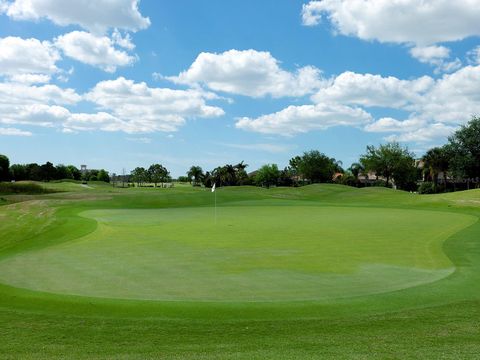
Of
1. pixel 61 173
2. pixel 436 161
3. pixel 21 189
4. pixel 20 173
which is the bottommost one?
pixel 21 189

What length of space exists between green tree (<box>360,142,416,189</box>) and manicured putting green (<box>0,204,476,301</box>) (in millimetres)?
89597

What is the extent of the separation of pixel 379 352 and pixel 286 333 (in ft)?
5.43

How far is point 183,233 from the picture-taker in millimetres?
21891

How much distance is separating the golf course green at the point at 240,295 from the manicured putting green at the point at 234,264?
0.16 feet

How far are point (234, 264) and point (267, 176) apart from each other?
12997 centimetres

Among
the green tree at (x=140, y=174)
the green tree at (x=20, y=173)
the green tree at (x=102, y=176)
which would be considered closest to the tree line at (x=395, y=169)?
the green tree at (x=140, y=174)

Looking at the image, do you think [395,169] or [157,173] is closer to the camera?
[395,169]

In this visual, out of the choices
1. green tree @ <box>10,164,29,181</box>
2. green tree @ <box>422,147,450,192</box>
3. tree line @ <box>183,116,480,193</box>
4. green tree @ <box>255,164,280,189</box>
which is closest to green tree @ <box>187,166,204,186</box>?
tree line @ <box>183,116,480,193</box>

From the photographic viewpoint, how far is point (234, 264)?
45.9 ft

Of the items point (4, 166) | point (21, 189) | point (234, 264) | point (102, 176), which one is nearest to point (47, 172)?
point (4, 166)

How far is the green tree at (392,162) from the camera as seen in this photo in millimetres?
108438

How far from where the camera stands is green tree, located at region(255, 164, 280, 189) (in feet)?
471

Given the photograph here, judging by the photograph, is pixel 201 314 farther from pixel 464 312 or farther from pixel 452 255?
pixel 452 255

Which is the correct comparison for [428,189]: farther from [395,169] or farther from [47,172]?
[47,172]
